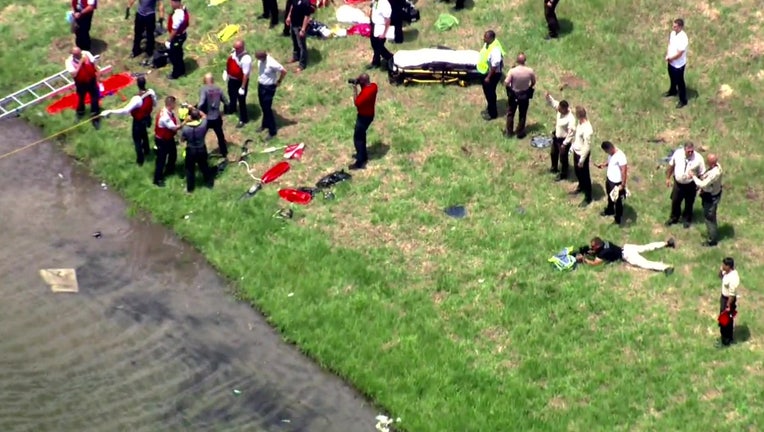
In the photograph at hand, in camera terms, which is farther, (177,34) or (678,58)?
(177,34)

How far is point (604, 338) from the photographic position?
20953mm

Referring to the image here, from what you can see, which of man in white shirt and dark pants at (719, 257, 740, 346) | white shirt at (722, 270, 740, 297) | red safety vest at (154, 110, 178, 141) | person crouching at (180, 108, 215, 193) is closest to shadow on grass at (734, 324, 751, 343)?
man in white shirt and dark pants at (719, 257, 740, 346)

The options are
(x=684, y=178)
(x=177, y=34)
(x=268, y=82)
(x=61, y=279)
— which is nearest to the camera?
(x=684, y=178)

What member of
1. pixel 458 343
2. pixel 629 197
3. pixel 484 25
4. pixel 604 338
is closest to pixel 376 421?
pixel 458 343

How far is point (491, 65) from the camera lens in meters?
26.3

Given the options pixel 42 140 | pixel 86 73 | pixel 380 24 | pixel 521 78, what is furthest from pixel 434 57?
pixel 42 140

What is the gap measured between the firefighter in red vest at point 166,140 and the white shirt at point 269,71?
212cm

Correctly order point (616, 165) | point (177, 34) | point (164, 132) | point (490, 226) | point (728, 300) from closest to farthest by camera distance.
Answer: point (728, 300)
point (616, 165)
point (490, 226)
point (164, 132)
point (177, 34)

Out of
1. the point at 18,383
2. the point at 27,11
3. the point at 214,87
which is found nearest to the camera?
the point at 18,383

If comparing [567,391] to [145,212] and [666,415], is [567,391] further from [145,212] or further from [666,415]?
[145,212]

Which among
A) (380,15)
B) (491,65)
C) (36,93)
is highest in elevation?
(380,15)

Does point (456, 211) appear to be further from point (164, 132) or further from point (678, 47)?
point (678, 47)

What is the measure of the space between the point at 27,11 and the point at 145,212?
10147 millimetres

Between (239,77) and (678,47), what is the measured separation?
9.71m
